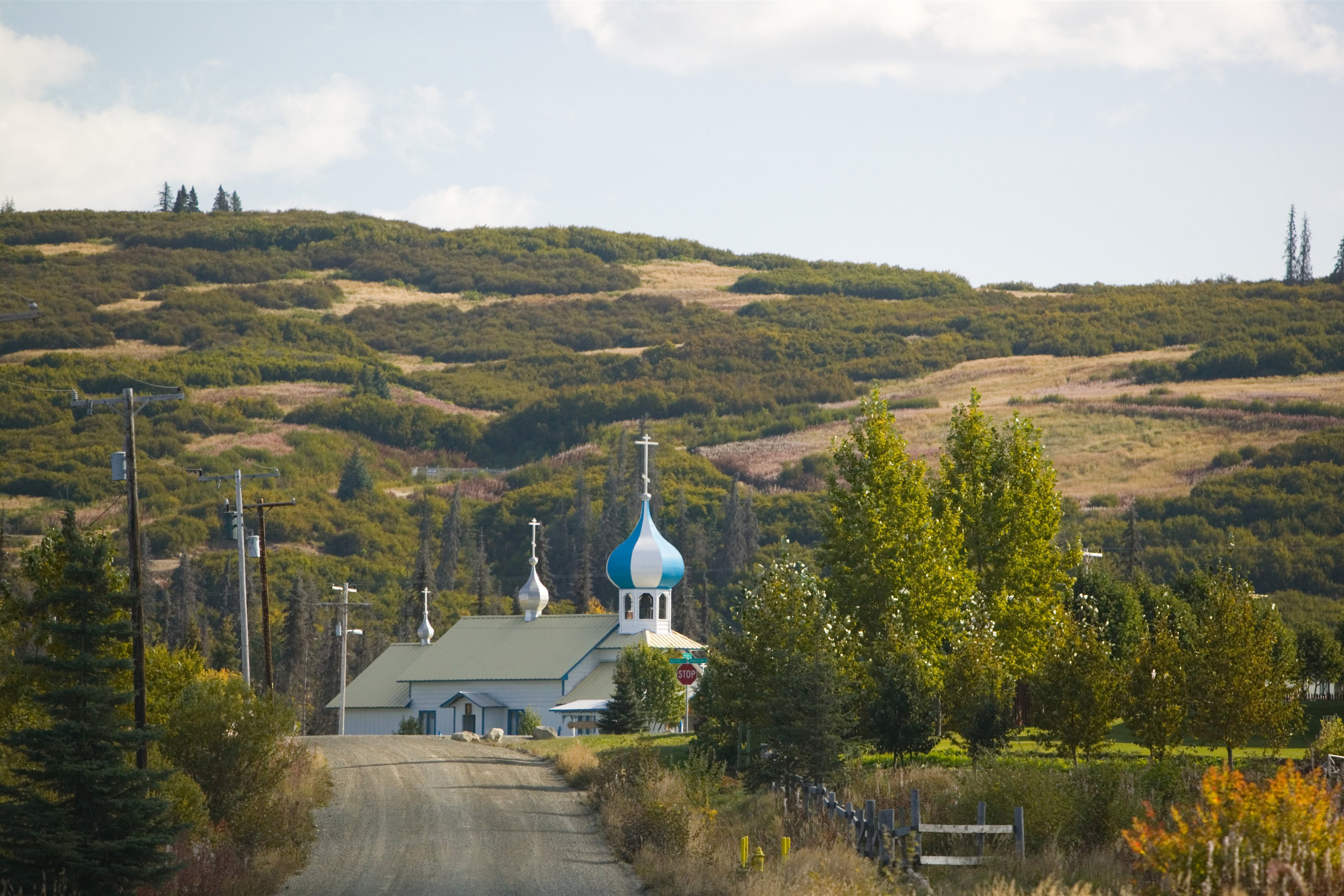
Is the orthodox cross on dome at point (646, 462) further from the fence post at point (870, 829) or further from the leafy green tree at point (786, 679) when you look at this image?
the fence post at point (870, 829)

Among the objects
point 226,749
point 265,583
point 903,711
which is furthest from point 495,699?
point 226,749

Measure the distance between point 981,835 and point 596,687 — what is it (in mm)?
44906

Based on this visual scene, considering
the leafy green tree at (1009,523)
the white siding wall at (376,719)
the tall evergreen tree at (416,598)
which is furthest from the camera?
the tall evergreen tree at (416,598)

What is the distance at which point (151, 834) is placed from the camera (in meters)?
21.4

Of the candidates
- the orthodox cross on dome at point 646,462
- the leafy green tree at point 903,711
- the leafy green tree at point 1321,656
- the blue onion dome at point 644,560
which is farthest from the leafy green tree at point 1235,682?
the blue onion dome at point 644,560

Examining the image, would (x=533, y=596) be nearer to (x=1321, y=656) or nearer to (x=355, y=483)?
(x=1321, y=656)

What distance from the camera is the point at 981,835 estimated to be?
75.4ft

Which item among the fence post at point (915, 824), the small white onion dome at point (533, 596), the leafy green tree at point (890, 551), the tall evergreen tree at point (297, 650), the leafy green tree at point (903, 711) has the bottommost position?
the tall evergreen tree at point (297, 650)

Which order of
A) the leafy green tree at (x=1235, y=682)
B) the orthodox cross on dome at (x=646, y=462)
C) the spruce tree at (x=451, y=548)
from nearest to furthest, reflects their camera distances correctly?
the leafy green tree at (x=1235, y=682)
the orthodox cross on dome at (x=646, y=462)
the spruce tree at (x=451, y=548)

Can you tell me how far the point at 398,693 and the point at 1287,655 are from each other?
43643 mm

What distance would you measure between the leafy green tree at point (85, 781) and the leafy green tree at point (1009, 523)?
26.6 meters

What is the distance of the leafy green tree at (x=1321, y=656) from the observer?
180ft

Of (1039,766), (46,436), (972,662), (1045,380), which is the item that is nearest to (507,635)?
(972,662)

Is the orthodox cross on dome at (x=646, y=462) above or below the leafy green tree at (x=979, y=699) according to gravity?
above
